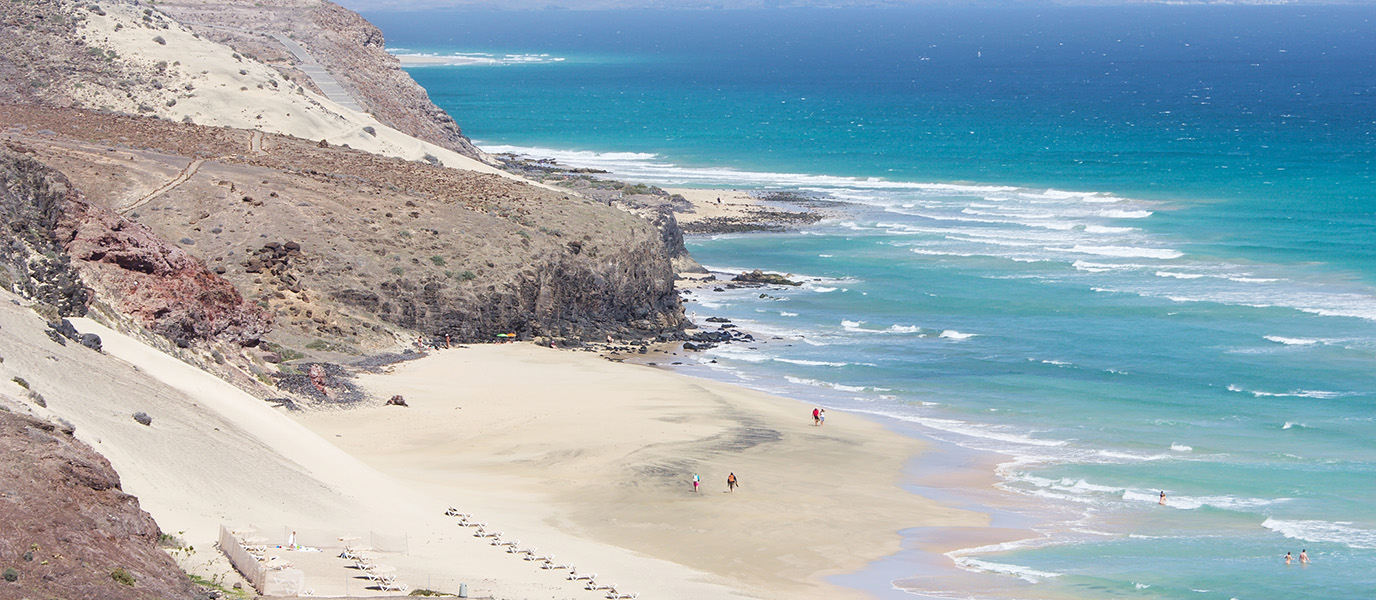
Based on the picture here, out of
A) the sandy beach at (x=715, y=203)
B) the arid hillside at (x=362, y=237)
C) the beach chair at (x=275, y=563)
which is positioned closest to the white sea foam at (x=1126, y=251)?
the sandy beach at (x=715, y=203)

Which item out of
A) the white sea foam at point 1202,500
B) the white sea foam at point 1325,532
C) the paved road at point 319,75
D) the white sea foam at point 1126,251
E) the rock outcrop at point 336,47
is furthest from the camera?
the rock outcrop at point 336,47

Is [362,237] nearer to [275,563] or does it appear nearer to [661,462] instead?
[661,462]

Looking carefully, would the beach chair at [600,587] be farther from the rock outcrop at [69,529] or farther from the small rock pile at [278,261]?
the small rock pile at [278,261]

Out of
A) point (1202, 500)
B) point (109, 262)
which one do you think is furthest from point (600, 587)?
point (1202, 500)

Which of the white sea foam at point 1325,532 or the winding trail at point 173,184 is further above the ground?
the winding trail at point 173,184

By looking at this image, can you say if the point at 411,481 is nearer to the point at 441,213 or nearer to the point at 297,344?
the point at 297,344

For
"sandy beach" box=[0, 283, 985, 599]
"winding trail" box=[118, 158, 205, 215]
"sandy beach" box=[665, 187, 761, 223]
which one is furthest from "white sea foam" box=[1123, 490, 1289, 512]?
"sandy beach" box=[665, 187, 761, 223]
